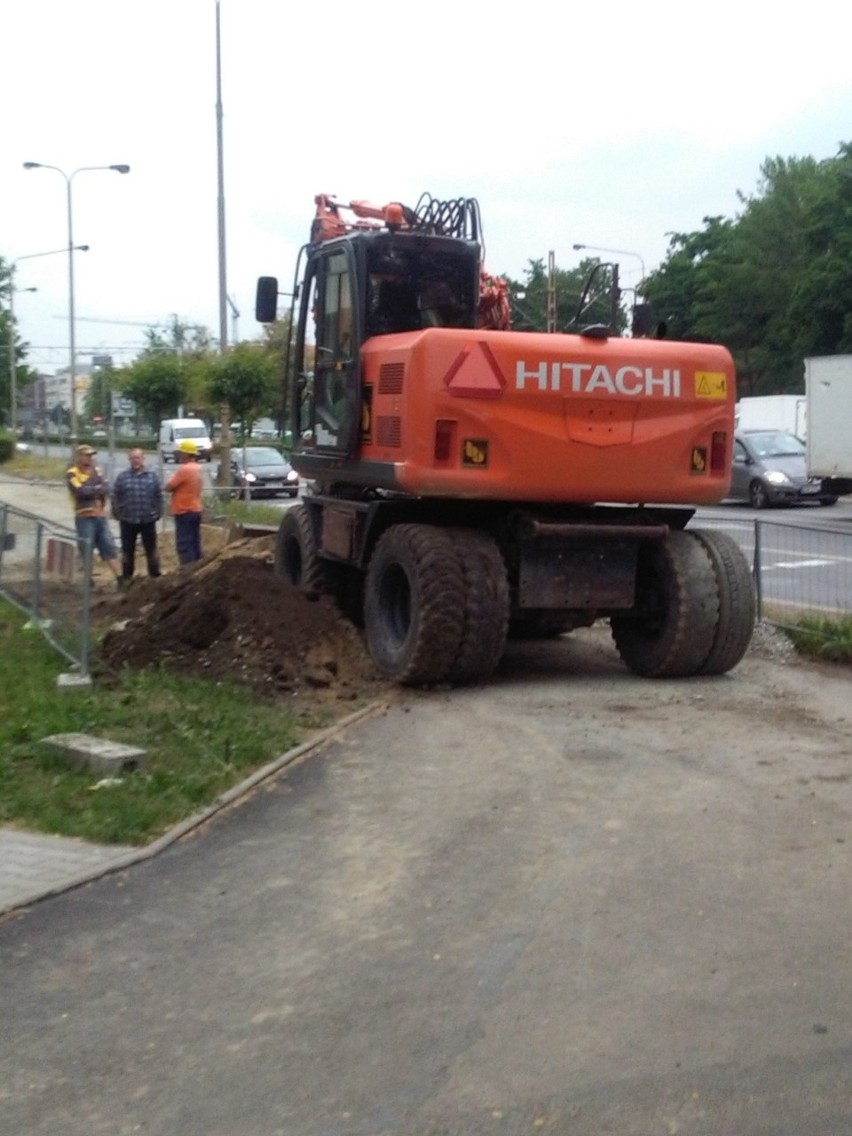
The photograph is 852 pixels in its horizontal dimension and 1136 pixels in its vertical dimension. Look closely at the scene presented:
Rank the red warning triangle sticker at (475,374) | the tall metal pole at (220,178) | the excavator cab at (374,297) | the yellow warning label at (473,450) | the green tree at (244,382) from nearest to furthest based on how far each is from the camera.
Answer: the red warning triangle sticker at (475,374), the yellow warning label at (473,450), the excavator cab at (374,297), the tall metal pole at (220,178), the green tree at (244,382)

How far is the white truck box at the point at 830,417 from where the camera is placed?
30.5 meters

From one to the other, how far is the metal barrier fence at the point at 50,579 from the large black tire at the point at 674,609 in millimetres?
3835

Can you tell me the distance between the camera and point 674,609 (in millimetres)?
11414

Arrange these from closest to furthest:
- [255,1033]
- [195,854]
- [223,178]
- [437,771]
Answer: [255,1033] → [195,854] → [437,771] → [223,178]

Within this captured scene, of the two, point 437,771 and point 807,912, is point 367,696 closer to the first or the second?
→ point 437,771

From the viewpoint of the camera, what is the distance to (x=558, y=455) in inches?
431

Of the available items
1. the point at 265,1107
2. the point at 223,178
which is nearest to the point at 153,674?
the point at 265,1107

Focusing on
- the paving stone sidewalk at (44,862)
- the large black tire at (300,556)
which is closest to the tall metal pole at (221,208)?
the large black tire at (300,556)

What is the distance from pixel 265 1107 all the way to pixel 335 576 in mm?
8659

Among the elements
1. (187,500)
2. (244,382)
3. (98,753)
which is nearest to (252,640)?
(98,753)

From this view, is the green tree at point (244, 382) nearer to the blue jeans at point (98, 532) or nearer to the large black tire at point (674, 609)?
the blue jeans at point (98, 532)

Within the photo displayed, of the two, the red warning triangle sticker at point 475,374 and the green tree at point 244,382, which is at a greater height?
the green tree at point 244,382

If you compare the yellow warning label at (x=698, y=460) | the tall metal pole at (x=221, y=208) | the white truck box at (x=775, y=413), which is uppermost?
the tall metal pole at (x=221, y=208)

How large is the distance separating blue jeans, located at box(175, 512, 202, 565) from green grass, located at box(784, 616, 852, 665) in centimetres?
786
